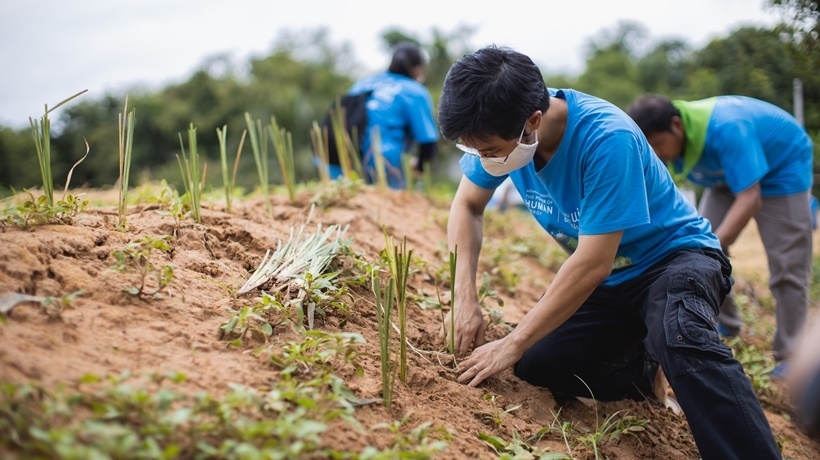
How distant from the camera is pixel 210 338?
1902 millimetres

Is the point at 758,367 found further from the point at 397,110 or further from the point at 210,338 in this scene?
the point at 397,110

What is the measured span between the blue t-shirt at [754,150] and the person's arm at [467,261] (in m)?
1.44

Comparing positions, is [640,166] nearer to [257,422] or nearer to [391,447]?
[391,447]

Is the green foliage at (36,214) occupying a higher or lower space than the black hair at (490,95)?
lower

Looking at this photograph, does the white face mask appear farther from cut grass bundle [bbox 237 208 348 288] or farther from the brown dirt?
cut grass bundle [bbox 237 208 348 288]

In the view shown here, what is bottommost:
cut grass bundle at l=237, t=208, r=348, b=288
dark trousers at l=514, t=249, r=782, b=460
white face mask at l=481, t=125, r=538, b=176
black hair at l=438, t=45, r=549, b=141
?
dark trousers at l=514, t=249, r=782, b=460

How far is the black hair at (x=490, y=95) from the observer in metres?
1.99

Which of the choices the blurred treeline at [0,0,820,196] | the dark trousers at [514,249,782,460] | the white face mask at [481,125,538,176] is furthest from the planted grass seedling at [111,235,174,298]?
the blurred treeline at [0,0,820,196]

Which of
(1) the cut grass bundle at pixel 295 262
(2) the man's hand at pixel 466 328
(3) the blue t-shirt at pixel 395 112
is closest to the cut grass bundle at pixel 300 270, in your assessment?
(1) the cut grass bundle at pixel 295 262

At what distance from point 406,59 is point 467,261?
2.73 m

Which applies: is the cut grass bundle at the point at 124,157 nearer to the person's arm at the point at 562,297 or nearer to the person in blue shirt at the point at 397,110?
the person's arm at the point at 562,297

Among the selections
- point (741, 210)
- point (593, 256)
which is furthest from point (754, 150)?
point (593, 256)

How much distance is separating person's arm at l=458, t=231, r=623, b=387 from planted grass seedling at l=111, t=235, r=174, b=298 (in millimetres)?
985

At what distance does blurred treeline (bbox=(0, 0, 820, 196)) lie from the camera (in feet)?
26.6
